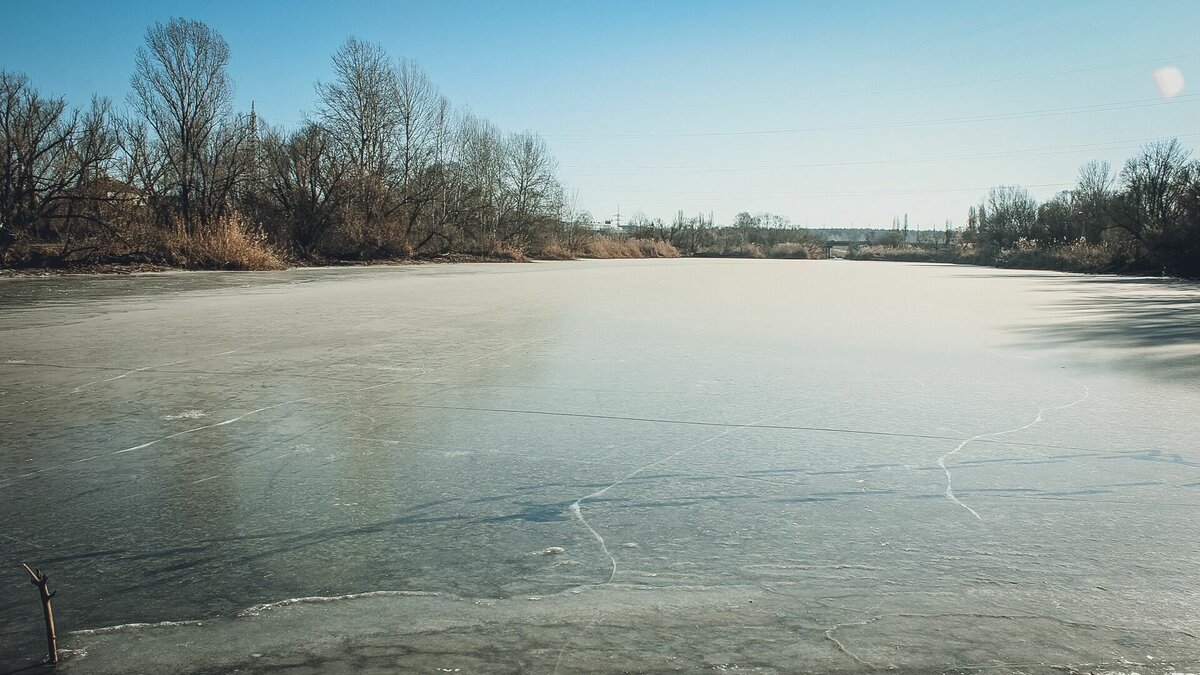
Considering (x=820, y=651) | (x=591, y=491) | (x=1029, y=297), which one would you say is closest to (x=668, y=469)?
(x=591, y=491)

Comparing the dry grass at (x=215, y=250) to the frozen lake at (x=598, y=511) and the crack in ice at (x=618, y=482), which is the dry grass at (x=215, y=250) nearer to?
the frozen lake at (x=598, y=511)

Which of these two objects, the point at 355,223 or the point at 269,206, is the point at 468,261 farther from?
the point at 269,206

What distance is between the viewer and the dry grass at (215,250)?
18.1m

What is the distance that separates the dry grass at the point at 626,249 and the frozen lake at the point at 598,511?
38882mm

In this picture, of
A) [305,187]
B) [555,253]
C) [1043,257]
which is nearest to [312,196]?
[305,187]

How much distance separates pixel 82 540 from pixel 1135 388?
5.06m

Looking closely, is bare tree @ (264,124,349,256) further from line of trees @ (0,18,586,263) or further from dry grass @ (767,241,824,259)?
dry grass @ (767,241,824,259)

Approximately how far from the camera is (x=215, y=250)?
60.3 feet

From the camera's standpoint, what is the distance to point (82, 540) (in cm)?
205

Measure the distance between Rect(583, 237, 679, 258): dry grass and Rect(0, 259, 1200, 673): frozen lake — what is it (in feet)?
128

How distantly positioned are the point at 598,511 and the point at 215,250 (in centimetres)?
1873

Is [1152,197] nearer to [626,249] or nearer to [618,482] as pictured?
[626,249]

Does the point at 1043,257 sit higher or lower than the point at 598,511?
higher

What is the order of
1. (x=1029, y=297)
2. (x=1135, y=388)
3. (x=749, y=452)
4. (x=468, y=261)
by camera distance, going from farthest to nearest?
(x=468, y=261) < (x=1029, y=297) < (x=1135, y=388) < (x=749, y=452)
